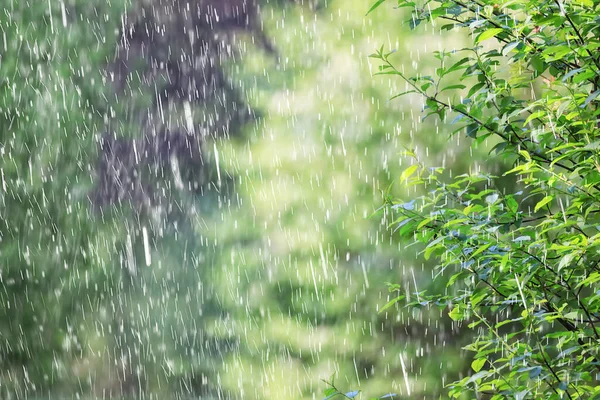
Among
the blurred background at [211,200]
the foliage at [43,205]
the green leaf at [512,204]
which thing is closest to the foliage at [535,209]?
the green leaf at [512,204]

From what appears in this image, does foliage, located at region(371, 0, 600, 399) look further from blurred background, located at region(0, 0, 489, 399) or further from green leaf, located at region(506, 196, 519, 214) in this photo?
blurred background, located at region(0, 0, 489, 399)

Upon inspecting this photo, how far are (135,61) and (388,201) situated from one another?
4.35 metres

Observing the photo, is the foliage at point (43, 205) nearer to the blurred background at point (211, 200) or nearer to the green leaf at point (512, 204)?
the blurred background at point (211, 200)

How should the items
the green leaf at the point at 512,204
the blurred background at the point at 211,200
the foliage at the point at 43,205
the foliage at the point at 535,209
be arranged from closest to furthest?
1. the foliage at the point at 535,209
2. the green leaf at the point at 512,204
3. the blurred background at the point at 211,200
4. the foliage at the point at 43,205

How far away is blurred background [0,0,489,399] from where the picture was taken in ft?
13.1

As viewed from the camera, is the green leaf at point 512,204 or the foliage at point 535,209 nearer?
the foliage at point 535,209

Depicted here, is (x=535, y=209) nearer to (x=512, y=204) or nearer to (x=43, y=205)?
(x=512, y=204)

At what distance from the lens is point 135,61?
5965 millimetres

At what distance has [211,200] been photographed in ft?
17.1

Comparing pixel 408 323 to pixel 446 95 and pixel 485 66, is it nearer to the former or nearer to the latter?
pixel 446 95

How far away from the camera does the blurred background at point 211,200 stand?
3.98m

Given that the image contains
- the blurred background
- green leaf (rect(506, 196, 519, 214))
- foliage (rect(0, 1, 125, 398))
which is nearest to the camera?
green leaf (rect(506, 196, 519, 214))

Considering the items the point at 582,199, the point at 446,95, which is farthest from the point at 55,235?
the point at 582,199

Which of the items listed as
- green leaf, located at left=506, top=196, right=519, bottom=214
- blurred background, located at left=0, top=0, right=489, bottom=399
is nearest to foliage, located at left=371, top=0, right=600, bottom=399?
green leaf, located at left=506, top=196, right=519, bottom=214
